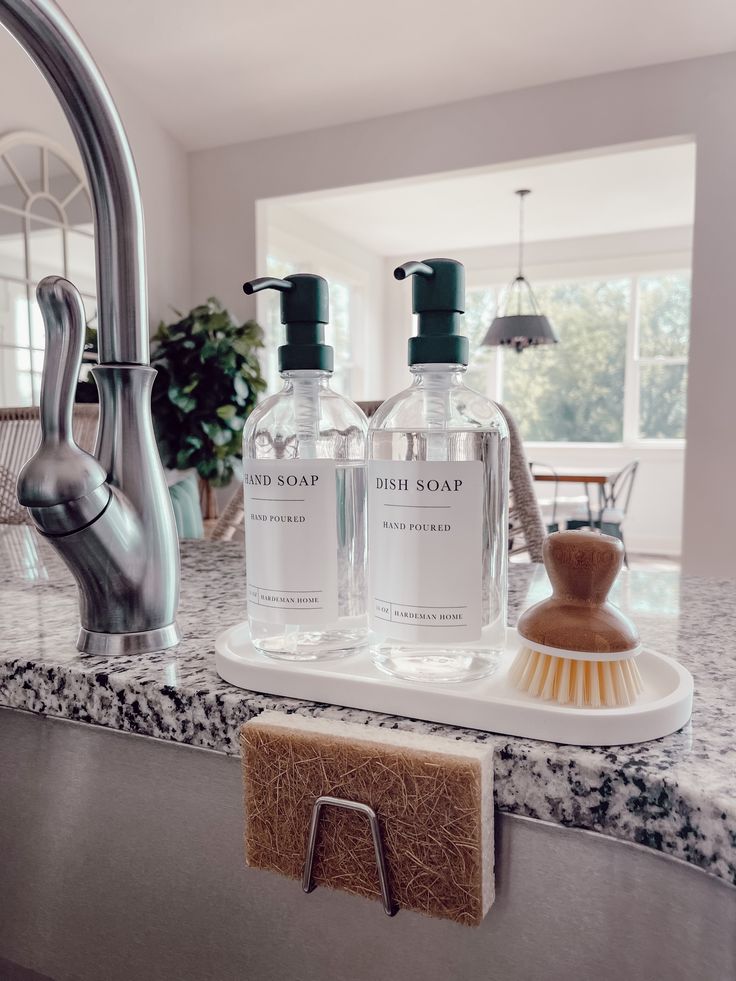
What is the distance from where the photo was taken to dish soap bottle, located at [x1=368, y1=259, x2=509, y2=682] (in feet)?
1.17

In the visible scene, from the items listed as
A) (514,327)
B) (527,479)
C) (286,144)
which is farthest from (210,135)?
(527,479)

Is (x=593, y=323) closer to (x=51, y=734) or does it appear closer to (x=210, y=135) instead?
(x=210, y=135)

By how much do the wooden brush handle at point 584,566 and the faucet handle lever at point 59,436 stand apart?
260mm

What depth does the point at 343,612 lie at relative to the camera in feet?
1.37

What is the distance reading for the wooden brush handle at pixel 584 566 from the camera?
34cm

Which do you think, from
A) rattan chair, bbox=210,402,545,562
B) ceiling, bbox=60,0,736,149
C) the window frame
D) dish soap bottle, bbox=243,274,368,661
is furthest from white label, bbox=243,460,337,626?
the window frame

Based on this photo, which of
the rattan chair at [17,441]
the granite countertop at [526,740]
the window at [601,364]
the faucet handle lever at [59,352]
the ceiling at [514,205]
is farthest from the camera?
the window at [601,364]

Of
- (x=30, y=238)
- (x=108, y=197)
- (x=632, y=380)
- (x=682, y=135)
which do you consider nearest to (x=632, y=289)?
(x=632, y=380)

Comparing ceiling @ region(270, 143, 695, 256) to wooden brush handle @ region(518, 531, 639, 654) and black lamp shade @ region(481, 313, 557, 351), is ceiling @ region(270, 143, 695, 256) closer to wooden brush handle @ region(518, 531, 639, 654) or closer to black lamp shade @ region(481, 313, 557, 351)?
black lamp shade @ region(481, 313, 557, 351)

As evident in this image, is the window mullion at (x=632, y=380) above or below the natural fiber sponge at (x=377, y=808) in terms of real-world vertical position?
above

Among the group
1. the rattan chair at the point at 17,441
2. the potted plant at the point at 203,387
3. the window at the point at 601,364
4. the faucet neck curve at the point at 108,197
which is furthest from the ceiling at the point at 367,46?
the window at the point at 601,364

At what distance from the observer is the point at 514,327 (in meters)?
4.34

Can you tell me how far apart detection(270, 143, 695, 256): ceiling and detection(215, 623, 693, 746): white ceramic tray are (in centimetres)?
353

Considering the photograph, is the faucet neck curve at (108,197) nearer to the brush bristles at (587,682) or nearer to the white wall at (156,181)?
the brush bristles at (587,682)
